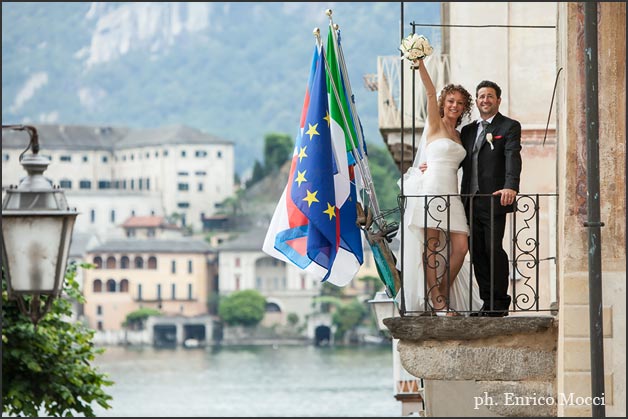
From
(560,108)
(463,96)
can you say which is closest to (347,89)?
(463,96)

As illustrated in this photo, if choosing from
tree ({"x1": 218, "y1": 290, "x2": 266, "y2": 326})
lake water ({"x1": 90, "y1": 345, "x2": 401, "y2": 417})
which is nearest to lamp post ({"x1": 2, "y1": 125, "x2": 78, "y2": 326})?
lake water ({"x1": 90, "y1": 345, "x2": 401, "y2": 417})

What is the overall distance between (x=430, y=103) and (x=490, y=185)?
42cm

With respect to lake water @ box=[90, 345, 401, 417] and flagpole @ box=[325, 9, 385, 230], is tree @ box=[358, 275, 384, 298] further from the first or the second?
flagpole @ box=[325, 9, 385, 230]

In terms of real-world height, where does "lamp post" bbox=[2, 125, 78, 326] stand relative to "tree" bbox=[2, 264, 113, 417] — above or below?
above

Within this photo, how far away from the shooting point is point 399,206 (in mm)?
6590

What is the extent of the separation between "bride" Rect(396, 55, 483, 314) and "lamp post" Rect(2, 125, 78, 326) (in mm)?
1450

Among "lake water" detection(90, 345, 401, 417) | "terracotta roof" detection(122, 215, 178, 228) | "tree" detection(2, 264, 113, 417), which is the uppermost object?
"terracotta roof" detection(122, 215, 178, 228)

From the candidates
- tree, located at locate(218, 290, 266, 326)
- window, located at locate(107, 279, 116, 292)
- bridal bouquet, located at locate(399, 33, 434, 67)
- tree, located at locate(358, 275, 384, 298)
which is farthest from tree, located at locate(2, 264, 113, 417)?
window, located at locate(107, 279, 116, 292)

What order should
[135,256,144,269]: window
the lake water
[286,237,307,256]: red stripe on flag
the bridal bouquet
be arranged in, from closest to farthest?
the bridal bouquet → [286,237,307,256]: red stripe on flag → the lake water → [135,256,144,269]: window

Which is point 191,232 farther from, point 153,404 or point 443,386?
point 443,386

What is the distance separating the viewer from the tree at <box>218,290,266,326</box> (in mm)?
175625

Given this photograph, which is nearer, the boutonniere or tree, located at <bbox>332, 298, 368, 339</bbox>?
the boutonniere

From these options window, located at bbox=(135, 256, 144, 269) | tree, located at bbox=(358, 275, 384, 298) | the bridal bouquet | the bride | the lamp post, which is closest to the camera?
the lamp post

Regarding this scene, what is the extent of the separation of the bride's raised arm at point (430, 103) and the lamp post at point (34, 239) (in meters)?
1.49
